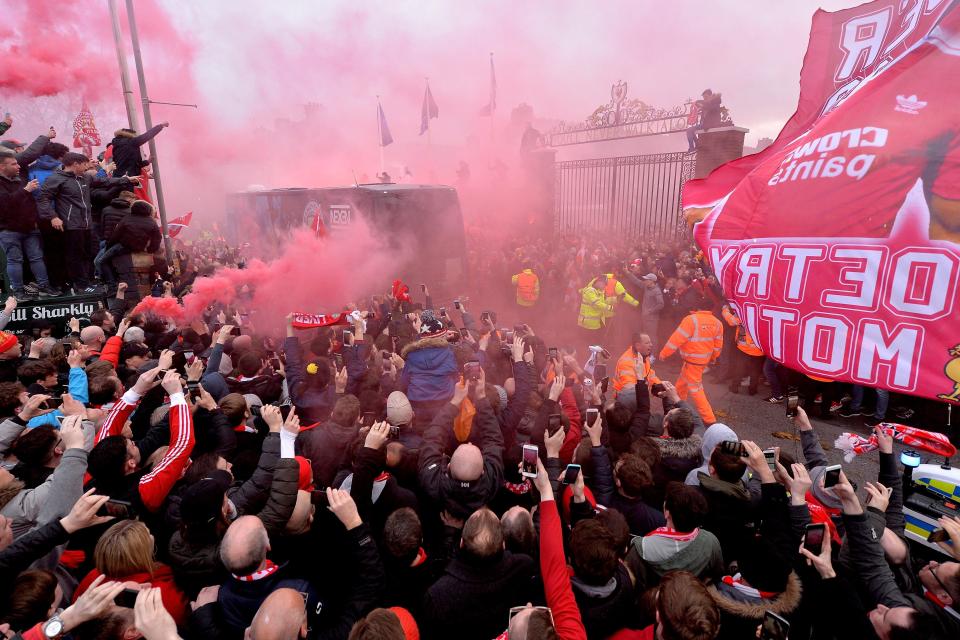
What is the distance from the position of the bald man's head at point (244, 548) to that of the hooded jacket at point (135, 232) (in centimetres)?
723

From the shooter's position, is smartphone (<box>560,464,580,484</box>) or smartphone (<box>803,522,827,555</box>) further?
smartphone (<box>560,464,580,484</box>)

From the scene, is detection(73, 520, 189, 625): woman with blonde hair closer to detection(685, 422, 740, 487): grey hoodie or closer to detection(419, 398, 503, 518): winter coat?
detection(419, 398, 503, 518): winter coat

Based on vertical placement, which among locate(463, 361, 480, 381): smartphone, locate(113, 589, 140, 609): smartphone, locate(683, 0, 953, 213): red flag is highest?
locate(683, 0, 953, 213): red flag

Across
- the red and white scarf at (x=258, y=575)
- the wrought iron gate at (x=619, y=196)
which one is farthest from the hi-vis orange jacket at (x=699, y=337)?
the wrought iron gate at (x=619, y=196)

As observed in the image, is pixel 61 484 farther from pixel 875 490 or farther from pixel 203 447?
pixel 875 490

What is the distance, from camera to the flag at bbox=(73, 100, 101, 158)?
12610mm

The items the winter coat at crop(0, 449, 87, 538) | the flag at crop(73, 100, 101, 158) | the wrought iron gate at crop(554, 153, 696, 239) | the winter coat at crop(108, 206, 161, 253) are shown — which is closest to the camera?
the winter coat at crop(0, 449, 87, 538)

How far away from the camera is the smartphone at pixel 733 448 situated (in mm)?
2967

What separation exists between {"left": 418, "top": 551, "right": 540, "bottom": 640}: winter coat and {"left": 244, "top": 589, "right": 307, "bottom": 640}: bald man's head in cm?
57

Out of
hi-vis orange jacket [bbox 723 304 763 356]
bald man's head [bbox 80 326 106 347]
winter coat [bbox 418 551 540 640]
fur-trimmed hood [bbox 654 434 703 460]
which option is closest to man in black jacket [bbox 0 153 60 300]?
bald man's head [bbox 80 326 106 347]

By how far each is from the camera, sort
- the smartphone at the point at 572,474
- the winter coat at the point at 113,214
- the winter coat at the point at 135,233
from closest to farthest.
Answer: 1. the smartphone at the point at 572,474
2. the winter coat at the point at 135,233
3. the winter coat at the point at 113,214

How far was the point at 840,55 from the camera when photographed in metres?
3.40

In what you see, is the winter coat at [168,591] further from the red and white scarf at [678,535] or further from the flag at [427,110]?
the flag at [427,110]

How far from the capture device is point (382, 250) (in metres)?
11.1
